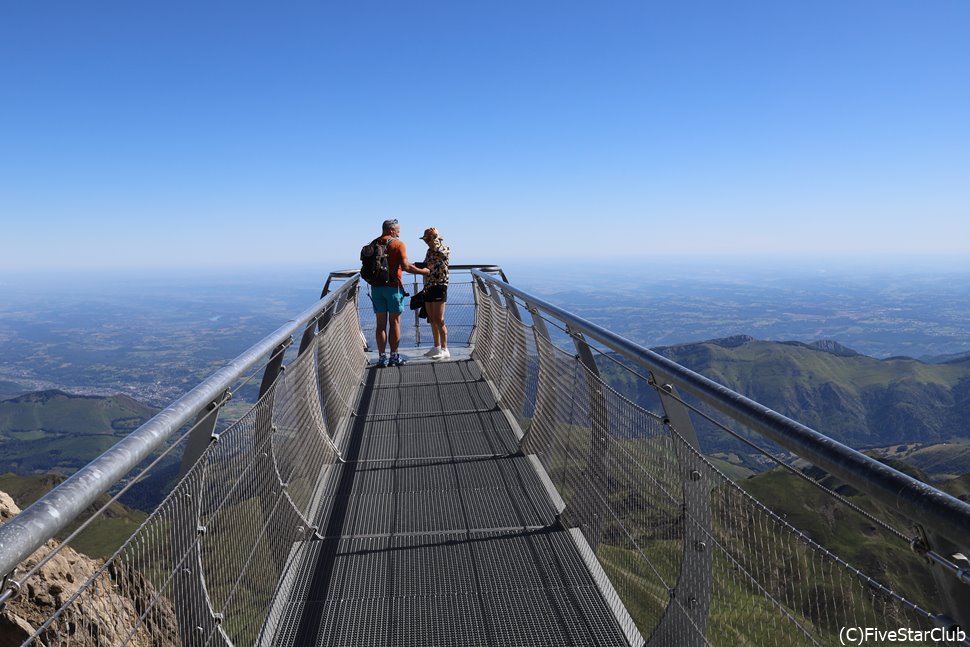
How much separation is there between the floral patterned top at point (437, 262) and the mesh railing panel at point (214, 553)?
14.6 feet

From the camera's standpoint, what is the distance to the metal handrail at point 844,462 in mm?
1199

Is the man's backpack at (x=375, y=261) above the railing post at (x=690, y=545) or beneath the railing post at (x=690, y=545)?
above

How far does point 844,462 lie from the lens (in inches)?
59.3

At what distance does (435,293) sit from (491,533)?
5.05 m

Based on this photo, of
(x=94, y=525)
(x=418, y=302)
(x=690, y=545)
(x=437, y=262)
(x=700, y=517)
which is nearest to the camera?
(x=700, y=517)

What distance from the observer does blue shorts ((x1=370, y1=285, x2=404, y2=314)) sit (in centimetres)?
834

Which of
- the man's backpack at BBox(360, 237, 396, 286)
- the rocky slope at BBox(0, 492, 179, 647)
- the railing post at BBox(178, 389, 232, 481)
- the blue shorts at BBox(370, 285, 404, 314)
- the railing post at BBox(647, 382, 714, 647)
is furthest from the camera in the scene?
the blue shorts at BBox(370, 285, 404, 314)

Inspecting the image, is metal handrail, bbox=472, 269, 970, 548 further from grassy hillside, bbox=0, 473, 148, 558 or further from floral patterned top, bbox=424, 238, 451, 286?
grassy hillside, bbox=0, 473, 148, 558

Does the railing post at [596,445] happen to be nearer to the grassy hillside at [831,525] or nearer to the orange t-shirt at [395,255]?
the orange t-shirt at [395,255]

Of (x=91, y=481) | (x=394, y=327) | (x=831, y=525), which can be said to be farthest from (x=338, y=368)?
(x=831, y=525)

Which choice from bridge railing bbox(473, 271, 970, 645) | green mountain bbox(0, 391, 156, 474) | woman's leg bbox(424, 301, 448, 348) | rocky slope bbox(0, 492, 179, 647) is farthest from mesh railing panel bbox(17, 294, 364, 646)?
green mountain bbox(0, 391, 156, 474)

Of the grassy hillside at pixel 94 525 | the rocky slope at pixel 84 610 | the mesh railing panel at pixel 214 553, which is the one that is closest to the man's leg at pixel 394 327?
the mesh railing panel at pixel 214 553

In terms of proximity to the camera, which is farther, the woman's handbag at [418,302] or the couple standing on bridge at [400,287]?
the woman's handbag at [418,302]

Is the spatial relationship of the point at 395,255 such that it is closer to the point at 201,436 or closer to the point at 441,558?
the point at 441,558
